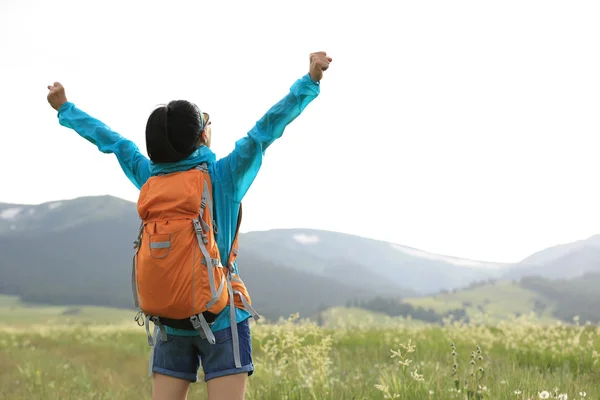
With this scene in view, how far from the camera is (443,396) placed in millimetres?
4914

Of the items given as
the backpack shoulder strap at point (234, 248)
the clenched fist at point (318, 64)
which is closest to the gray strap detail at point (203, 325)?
the backpack shoulder strap at point (234, 248)

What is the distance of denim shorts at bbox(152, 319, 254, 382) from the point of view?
322 centimetres

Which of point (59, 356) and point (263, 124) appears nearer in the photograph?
point (263, 124)

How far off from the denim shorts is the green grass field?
1358 millimetres

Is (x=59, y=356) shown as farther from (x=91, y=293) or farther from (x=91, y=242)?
(x=91, y=242)

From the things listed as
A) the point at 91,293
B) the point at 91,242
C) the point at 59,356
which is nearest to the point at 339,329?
the point at 59,356

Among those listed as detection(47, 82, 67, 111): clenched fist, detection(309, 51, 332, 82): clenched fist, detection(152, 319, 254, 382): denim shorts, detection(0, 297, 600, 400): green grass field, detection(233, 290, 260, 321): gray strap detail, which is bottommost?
detection(0, 297, 600, 400): green grass field

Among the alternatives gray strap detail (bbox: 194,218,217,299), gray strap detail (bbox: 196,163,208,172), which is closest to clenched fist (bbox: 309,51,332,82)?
gray strap detail (bbox: 196,163,208,172)

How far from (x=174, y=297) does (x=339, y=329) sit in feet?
28.9

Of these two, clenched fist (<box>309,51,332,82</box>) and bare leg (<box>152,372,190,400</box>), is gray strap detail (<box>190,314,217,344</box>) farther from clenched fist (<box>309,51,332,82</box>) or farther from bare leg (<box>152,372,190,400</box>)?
clenched fist (<box>309,51,332,82</box>)

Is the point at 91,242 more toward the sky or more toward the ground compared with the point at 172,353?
more toward the sky

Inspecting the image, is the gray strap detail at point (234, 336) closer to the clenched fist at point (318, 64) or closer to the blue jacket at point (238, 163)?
the blue jacket at point (238, 163)

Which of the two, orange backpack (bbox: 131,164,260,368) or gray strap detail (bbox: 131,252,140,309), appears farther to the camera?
gray strap detail (bbox: 131,252,140,309)

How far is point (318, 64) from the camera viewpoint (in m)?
3.24
